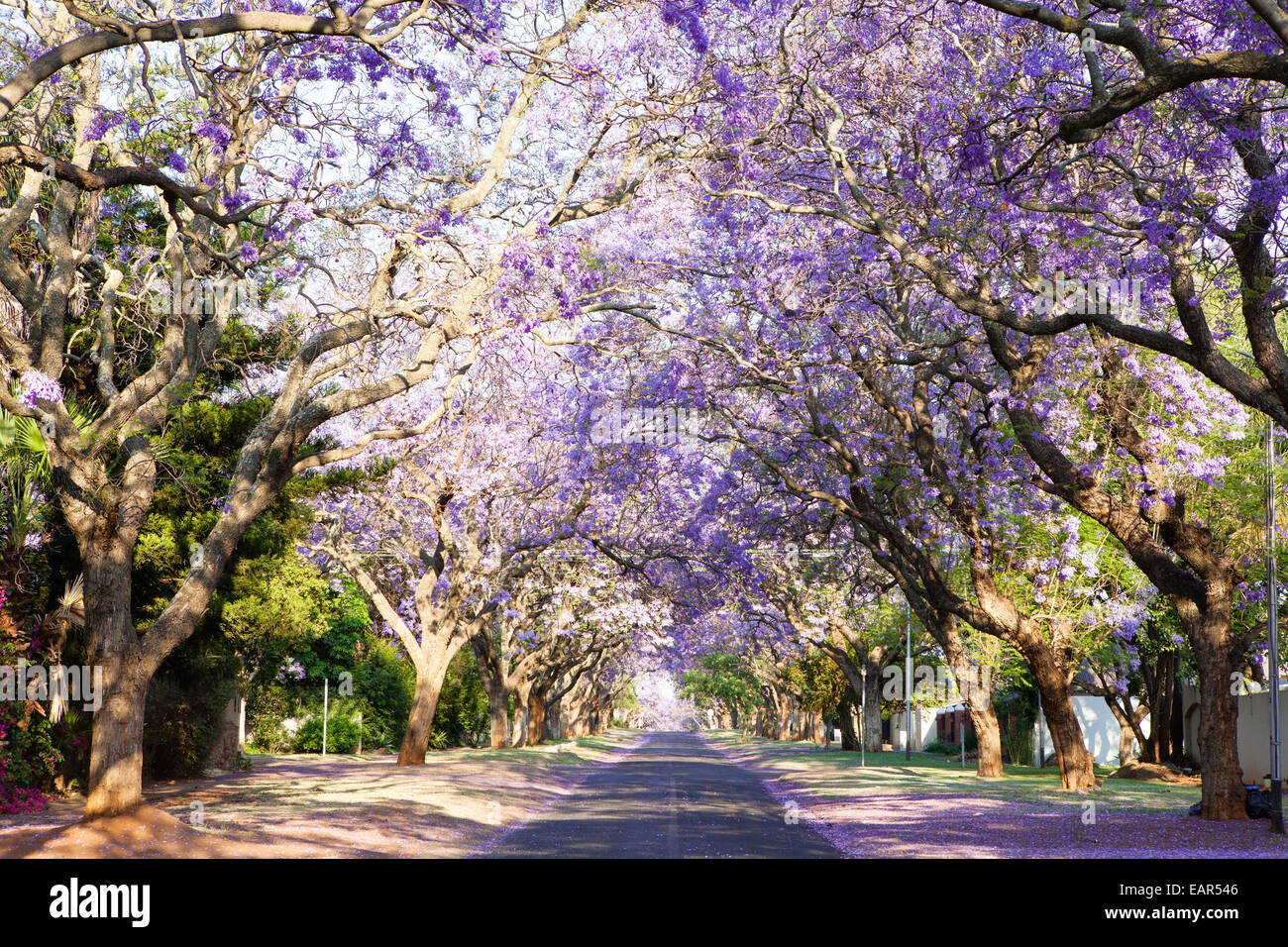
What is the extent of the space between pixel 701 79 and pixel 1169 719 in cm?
2653

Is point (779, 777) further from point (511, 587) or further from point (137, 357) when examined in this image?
point (137, 357)

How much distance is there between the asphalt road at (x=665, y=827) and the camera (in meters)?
12.0

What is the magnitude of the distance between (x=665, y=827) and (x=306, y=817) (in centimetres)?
453

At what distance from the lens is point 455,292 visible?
48.2 feet

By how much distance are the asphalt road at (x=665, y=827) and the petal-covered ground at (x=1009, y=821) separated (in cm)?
58

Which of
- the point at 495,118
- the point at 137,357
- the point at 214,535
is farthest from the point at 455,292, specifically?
the point at 137,357

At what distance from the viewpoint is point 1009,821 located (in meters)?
15.7

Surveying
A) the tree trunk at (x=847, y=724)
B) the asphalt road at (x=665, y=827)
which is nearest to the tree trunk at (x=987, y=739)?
the asphalt road at (x=665, y=827)

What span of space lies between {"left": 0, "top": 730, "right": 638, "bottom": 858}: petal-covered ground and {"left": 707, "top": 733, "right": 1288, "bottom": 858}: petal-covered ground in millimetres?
4689

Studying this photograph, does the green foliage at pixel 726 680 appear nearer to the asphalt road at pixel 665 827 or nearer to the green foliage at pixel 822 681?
the green foliage at pixel 822 681

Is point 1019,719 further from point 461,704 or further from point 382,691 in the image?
point 382,691

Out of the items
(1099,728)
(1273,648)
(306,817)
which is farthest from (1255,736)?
(306,817)

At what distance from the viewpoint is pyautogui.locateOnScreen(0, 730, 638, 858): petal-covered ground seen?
11.2 m

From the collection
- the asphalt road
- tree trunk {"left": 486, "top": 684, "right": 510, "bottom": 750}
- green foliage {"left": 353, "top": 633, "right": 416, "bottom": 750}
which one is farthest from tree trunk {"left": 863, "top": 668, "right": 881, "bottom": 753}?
the asphalt road
